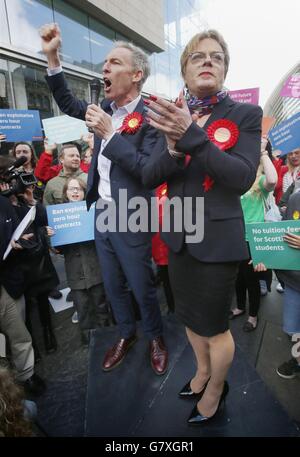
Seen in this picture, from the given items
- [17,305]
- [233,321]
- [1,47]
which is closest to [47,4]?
[1,47]

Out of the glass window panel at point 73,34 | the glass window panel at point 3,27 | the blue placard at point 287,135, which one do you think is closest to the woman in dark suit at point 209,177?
the blue placard at point 287,135

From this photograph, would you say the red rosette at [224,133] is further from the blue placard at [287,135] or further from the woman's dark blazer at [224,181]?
the blue placard at [287,135]

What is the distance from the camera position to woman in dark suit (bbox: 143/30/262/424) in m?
0.97

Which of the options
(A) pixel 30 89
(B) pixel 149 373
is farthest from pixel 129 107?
(A) pixel 30 89

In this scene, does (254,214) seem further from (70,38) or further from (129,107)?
(70,38)

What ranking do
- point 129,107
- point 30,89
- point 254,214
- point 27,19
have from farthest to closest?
1. point 30,89
2. point 27,19
3. point 254,214
4. point 129,107

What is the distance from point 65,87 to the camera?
1.83 meters

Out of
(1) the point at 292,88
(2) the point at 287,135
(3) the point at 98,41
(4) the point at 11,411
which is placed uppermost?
(3) the point at 98,41

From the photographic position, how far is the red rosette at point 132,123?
158 cm

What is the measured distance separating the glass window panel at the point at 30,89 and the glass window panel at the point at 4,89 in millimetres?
159

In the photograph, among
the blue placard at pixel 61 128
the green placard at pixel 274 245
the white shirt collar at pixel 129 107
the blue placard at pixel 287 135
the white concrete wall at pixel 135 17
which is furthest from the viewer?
the white concrete wall at pixel 135 17

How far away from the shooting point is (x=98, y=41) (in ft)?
27.3

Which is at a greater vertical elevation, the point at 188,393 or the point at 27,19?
the point at 27,19

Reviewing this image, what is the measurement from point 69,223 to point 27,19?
6569mm
